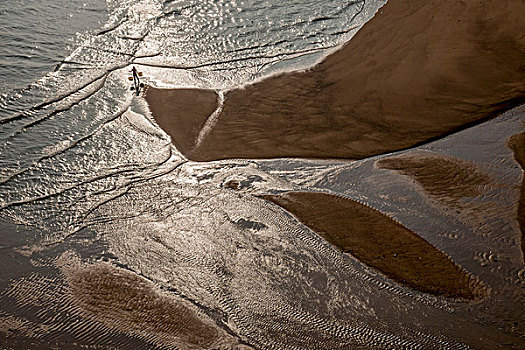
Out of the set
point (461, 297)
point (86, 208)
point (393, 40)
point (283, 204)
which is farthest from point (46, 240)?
point (393, 40)

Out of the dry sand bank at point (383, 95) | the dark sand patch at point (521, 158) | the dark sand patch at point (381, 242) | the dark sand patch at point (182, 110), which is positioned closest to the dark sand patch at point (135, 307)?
the dark sand patch at point (381, 242)

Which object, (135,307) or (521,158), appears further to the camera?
(521,158)

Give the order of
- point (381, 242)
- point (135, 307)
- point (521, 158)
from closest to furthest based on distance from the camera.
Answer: point (135, 307)
point (381, 242)
point (521, 158)

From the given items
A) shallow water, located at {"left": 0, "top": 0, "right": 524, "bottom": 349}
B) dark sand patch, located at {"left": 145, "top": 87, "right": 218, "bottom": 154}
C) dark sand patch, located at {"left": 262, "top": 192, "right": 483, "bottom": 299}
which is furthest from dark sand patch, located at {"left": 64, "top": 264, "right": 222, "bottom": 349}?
dark sand patch, located at {"left": 145, "top": 87, "right": 218, "bottom": 154}

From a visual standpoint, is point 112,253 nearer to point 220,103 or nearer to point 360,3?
point 220,103

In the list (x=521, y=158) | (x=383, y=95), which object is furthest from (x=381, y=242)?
(x=383, y=95)

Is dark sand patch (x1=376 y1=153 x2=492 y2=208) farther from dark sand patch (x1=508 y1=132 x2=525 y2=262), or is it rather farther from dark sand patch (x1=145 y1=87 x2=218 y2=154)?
dark sand patch (x1=145 y1=87 x2=218 y2=154)

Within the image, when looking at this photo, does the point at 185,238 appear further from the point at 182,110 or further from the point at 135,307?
the point at 182,110
